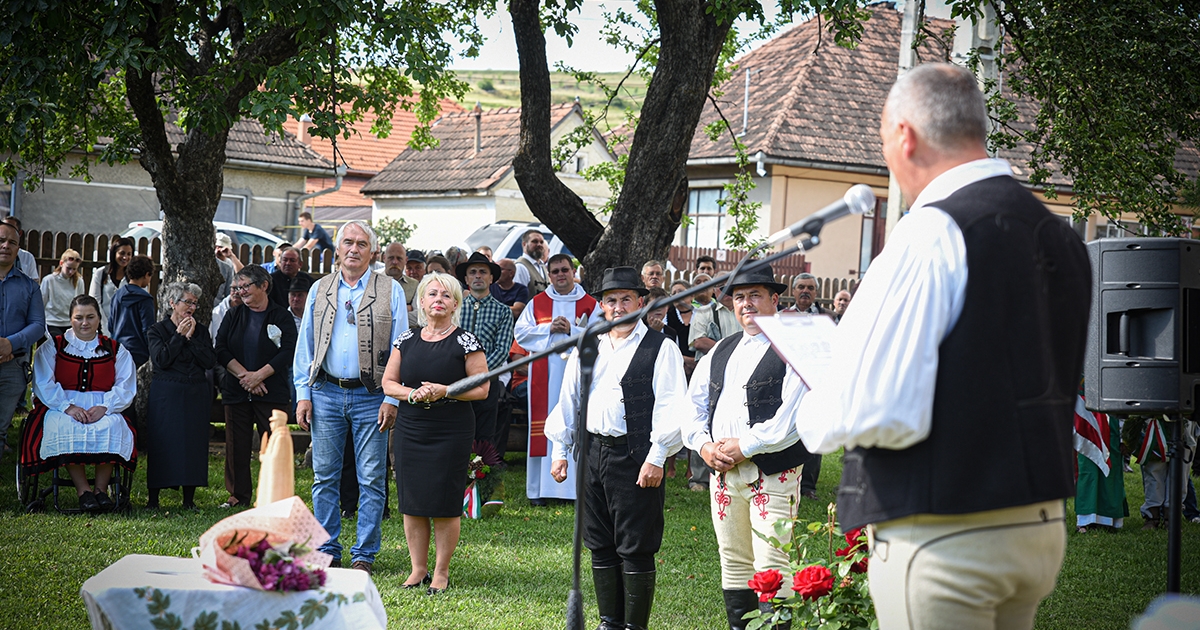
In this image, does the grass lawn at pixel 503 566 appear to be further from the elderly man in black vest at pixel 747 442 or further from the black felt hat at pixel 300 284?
the black felt hat at pixel 300 284

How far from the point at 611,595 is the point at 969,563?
3.43m

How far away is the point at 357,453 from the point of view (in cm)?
694

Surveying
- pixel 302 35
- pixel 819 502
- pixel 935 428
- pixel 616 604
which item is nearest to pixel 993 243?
pixel 935 428

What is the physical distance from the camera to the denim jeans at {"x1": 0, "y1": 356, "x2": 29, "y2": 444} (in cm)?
873

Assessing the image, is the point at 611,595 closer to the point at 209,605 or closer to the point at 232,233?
the point at 209,605

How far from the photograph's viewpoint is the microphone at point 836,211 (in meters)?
2.68

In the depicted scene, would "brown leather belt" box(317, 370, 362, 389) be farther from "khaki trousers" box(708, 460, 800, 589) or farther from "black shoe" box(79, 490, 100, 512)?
"black shoe" box(79, 490, 100, 512)

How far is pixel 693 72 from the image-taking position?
966 cm

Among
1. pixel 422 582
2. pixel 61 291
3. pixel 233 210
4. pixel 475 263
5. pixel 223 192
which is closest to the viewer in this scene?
pixel 422 582

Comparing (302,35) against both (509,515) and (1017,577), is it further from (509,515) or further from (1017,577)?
(1017,577)

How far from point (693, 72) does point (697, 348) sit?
2811 millimetres

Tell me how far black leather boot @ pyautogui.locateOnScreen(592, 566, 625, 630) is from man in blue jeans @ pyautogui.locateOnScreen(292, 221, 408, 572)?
1806 mm

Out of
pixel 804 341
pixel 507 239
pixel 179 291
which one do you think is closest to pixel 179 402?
pixel 179 291

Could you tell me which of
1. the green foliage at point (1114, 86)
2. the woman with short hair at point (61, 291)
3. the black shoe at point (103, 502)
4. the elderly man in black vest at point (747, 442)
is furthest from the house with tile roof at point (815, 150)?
the elderly man in black vest at point (747, 442)
